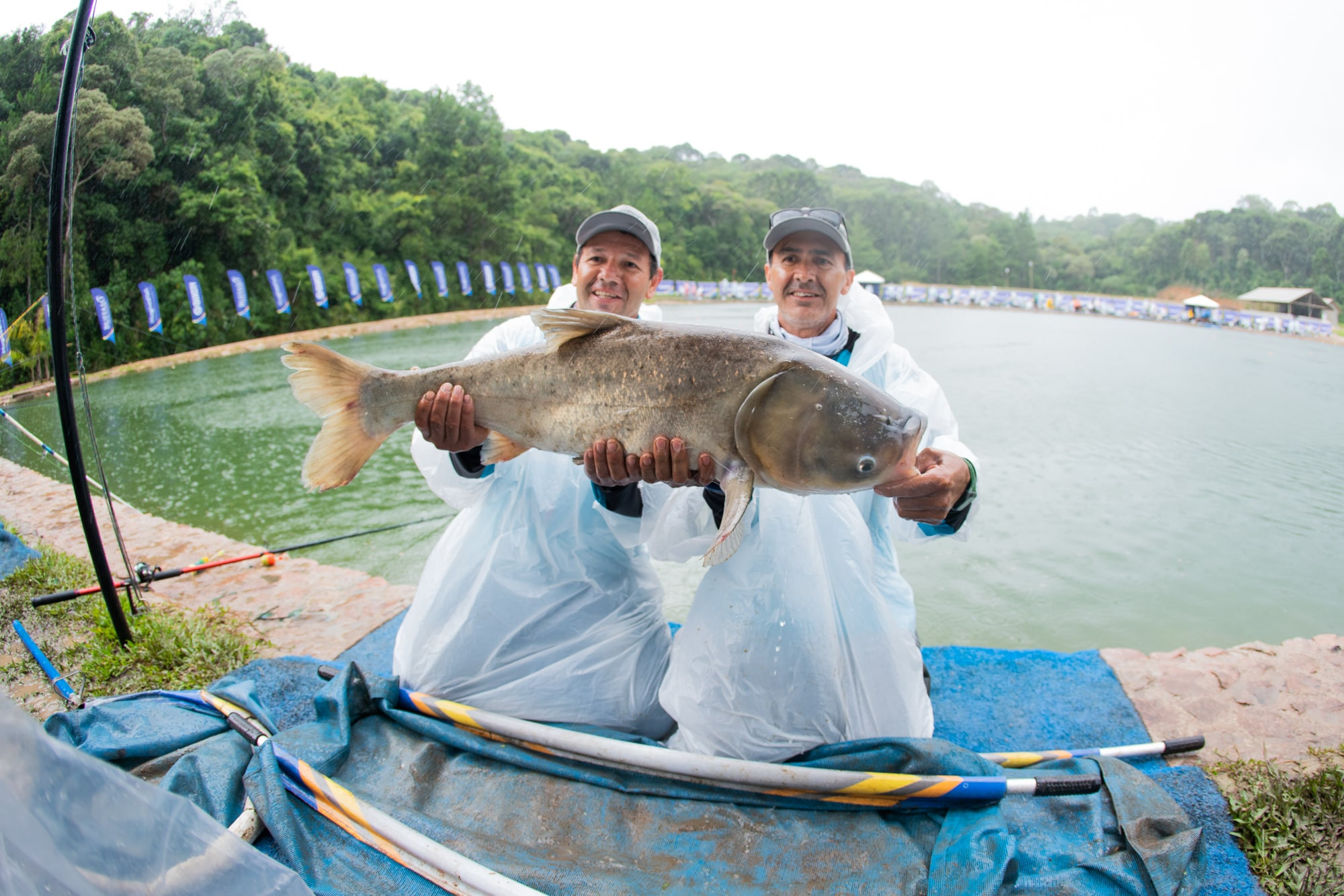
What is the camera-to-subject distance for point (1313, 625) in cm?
502

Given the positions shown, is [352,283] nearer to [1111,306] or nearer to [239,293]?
[239,293]

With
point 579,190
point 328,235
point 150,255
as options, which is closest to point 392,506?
point 150,255

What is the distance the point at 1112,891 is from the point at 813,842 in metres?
0.78

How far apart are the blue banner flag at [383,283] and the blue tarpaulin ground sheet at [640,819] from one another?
3473 centimetres

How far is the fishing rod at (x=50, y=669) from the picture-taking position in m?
2.72

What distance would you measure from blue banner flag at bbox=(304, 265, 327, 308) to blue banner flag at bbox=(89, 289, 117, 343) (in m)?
16.3

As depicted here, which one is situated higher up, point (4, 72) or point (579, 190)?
point (579, 190)

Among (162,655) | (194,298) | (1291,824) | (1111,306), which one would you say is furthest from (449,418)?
(1111,306)

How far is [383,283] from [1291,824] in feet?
121

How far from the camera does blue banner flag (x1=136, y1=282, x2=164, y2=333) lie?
1524cm

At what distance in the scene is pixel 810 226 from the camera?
108 inches

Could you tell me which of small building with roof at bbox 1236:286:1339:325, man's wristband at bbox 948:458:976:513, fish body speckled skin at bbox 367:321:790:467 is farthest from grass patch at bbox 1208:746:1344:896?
small building with roof at bbox 1236:286:1339:325

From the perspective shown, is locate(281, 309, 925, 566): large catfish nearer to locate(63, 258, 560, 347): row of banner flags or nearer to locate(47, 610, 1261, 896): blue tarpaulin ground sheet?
locate(47, 610, 1261, 896): blue tarpaulin ground sheet

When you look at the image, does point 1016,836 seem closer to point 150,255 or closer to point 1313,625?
point 1313,625
